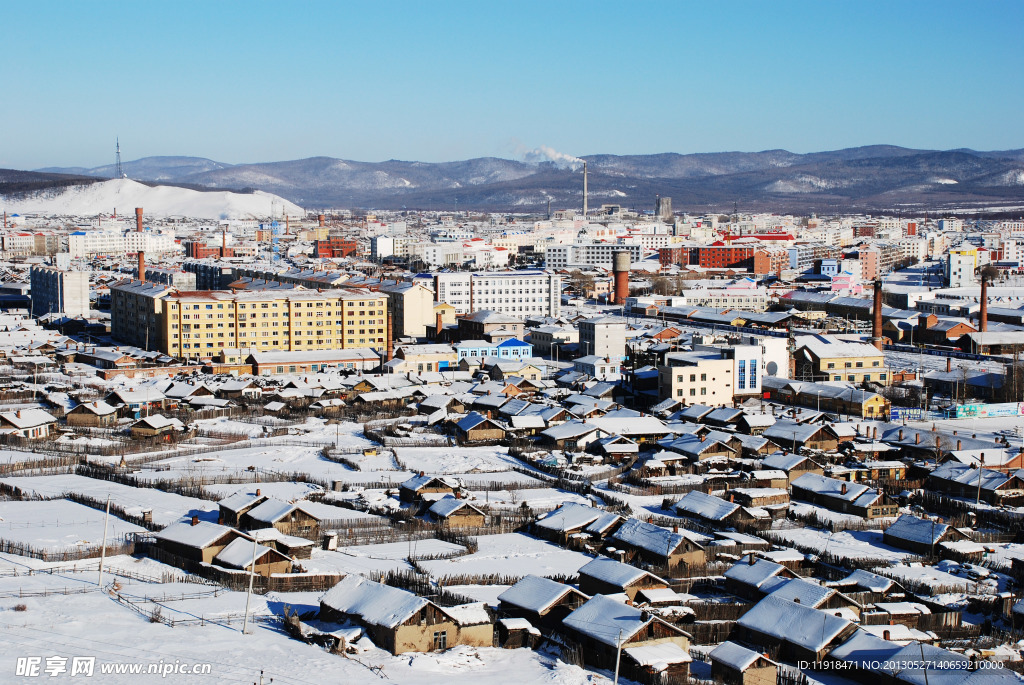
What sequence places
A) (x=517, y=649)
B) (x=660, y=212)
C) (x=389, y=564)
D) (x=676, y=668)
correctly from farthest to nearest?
(x=660, y=212), (x=389, y=564), (x=517, y=649), (x=676, y=668)

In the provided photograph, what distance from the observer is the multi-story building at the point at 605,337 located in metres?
18.2

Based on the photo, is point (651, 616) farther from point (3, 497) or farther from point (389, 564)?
point (3, 497)

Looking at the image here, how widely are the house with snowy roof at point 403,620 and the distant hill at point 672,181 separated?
91.1 m

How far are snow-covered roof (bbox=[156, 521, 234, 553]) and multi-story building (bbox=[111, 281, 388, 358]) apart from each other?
11.0 metres

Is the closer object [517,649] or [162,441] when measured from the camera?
[517,649]

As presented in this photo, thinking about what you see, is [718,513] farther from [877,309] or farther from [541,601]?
[877,309]

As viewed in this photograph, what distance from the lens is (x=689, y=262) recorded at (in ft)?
135

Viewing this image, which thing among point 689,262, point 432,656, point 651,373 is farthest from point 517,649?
point 689,262

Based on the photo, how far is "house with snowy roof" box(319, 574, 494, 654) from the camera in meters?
6.04

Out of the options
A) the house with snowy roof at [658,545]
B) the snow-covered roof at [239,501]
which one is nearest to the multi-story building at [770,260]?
the house with snowy roof at [658,545]

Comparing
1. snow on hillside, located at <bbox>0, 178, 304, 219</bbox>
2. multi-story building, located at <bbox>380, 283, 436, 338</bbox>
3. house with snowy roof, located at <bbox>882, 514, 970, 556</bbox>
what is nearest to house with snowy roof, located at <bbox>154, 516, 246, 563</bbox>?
house with snowy roof, located at <bbox>882, 514, 970, 556</bbox>

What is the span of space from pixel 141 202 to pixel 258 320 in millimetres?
69733

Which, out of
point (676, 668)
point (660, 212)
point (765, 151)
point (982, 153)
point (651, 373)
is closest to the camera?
point (676, 668)

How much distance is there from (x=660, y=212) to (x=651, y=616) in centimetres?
7390
